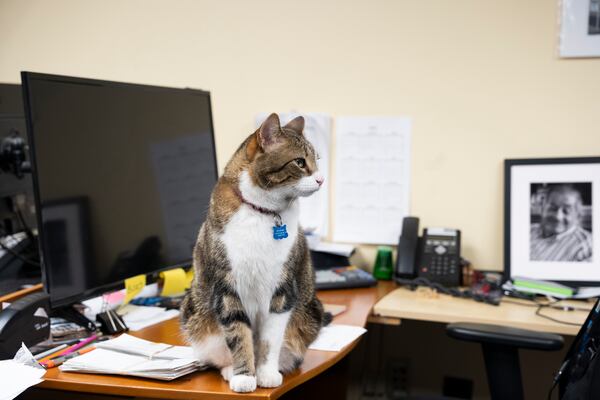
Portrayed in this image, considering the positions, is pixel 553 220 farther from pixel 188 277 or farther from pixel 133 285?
pixel 133 285

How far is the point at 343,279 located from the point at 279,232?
0.89 m

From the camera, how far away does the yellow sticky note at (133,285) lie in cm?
143

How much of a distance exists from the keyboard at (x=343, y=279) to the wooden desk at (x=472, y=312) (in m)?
0.10

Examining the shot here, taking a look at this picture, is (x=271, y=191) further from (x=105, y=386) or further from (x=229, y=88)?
(x=229, y=88)

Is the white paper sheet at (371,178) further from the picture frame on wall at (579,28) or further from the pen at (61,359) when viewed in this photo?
the pen at (61,359)

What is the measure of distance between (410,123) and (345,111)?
0.82 feet

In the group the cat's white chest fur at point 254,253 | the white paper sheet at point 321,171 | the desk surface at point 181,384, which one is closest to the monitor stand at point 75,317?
the desk surface at point 181,384

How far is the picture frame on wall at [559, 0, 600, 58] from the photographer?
1.88m

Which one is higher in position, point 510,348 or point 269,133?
point 269,133

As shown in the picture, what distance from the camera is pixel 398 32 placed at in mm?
2068

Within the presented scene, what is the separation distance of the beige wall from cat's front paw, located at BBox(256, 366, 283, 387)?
45.6 inches

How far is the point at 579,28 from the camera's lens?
189 cm

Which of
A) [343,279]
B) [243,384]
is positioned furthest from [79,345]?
[343,279]

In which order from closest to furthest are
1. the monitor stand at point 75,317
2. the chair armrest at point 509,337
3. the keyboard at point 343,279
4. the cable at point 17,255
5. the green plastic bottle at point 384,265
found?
the chair armrest at point 509,337
the monitor stand at point 75,317
the cable at point 17,255
the keyboard at point 343,279
the green plastic bottle at point 384,265
